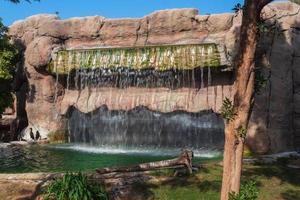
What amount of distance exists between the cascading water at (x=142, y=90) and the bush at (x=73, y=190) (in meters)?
15.0

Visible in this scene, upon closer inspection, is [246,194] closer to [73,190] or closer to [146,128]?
[73,190]

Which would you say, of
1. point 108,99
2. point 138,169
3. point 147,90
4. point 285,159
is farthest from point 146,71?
point 138,169

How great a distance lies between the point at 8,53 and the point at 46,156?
8.94 m

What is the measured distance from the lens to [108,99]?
28.2 m

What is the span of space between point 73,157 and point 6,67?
30.6 ft

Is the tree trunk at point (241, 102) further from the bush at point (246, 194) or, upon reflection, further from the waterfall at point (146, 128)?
the waterfall at point (146, 128)

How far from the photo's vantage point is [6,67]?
2872 cm

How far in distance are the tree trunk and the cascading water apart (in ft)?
56.0

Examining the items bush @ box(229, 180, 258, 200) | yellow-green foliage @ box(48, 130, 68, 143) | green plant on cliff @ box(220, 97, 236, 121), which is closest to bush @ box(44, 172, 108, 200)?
bush @ box(229, 180, 258, 200)

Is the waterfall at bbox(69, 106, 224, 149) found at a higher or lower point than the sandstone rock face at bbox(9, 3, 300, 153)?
lower

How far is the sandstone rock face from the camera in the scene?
23.9 metres

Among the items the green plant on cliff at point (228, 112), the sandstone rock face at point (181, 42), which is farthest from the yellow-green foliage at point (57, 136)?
the green plant on cliff at point (228, 112)

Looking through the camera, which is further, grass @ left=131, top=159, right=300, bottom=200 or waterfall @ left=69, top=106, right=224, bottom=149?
waterfall @ left=69, top=106, right=224, bottom=149

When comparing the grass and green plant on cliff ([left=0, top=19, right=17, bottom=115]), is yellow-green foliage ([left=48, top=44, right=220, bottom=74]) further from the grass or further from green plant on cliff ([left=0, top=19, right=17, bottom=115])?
the grass
